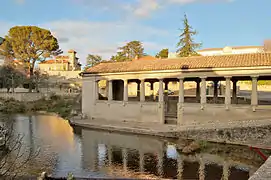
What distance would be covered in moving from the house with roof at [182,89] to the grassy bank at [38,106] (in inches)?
419

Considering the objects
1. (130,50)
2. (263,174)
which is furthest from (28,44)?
(263,174)

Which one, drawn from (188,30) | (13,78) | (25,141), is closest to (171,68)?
(25,141)

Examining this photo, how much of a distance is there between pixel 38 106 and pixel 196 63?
90.8 ft

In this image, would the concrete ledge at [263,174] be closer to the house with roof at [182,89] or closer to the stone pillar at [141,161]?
the stone pillar at [141,161]

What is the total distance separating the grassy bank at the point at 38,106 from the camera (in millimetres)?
35312

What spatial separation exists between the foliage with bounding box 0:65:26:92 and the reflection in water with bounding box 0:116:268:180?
30.6 metres

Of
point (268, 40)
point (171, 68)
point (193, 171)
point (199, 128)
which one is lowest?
point (193, 171)

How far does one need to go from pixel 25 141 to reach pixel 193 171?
11.8 metres

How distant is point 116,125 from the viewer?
2139cm

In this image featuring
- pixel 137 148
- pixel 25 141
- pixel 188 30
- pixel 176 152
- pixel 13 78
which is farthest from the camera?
pixel 13 78

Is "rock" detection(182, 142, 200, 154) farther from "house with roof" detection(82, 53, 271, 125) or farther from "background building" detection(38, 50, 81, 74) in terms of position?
"background building" detection(38, 50, 81, 74)

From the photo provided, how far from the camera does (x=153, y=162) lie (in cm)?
1284

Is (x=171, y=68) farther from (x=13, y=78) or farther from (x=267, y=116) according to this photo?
(x=13, y=78)

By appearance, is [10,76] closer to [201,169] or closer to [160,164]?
[160,164]
